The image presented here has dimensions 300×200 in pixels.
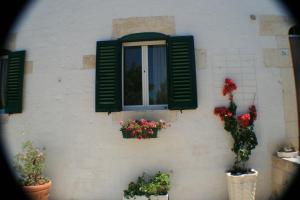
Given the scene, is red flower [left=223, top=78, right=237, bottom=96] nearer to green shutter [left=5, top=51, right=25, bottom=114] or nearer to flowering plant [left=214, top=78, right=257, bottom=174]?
flowering plant [left=214, top=78, right=257, bottom=174]

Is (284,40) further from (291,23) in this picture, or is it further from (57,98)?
(57,98)

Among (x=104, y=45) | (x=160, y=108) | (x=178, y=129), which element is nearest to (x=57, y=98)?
(x=104, y=45)

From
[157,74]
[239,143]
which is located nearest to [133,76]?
[157,74]

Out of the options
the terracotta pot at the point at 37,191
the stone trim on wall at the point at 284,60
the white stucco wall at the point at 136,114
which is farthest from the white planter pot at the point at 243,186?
the terracotta pot at the point at 37,191

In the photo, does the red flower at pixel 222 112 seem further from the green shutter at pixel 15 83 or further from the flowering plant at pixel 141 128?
the green shutter at pixel 15 83

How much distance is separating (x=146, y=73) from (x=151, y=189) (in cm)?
206

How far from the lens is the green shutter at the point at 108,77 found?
4.55m

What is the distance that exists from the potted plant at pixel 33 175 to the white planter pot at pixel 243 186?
9.88ft

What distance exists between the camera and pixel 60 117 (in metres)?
4.77

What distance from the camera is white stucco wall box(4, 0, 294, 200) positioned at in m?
4.41

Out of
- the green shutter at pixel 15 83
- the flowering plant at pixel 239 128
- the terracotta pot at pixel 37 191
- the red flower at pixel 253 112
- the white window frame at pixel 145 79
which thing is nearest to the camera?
the terracotta pot at pixel 37 191

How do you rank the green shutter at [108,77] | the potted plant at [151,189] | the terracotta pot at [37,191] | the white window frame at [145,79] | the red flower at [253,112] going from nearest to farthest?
1. the potted plant at [151,189]
2. the terracotta pot at [37,191]
3. the red flower at [253,112]
4. the green shutter at [108,77]
5. the white window frame at [145,79]

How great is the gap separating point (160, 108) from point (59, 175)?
2.22m

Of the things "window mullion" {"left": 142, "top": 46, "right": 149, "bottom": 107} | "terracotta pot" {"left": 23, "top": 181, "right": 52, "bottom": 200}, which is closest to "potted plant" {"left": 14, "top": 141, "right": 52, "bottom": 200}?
"terracotta pot" {"left": 23, "top": 181, "right": 52, "bottom": 200}
